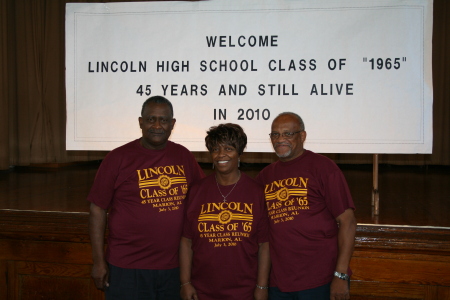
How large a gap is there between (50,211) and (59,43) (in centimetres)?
335

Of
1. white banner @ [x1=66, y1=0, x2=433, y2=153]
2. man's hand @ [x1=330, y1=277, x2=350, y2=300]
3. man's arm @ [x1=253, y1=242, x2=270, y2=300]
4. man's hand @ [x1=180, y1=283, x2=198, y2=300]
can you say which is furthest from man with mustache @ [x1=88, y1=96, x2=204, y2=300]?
white banner @ [x1=66, y1=0, x2=433, y2=153]

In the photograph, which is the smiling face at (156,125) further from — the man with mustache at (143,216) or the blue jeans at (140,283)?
the blue jeans at (140,283)

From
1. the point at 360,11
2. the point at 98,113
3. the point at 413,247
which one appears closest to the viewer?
the point at 413,247

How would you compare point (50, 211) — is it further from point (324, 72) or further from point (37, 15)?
point (37, 15)

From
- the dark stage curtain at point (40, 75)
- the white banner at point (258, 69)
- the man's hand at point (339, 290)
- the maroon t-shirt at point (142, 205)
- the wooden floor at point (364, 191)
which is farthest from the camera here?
the dark stage curtain at point (40, 75)

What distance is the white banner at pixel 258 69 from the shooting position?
7.47ft

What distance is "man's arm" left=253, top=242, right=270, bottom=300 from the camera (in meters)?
1.57

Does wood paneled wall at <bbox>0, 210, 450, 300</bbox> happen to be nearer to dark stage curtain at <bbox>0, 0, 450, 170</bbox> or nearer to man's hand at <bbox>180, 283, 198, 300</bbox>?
man's hand at <bbox>180, 283, 198, 300</bbox>

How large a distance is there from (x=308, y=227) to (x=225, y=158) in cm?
38

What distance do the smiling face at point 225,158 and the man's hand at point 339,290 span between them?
0.52 meters

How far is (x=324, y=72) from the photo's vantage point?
233 cm

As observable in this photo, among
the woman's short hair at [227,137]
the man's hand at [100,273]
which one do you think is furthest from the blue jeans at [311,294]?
the man's hand at [100,273]

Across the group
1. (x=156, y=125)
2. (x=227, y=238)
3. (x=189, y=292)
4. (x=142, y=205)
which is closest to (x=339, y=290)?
(x=227, y=238)

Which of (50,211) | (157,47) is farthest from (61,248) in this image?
(157,47)
